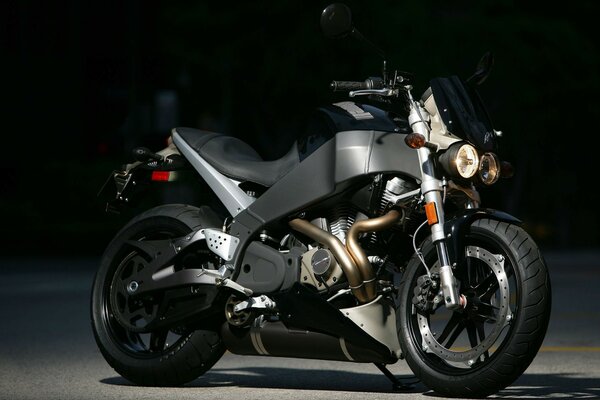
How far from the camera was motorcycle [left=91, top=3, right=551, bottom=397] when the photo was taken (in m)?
7.43

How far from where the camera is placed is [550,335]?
465 inches

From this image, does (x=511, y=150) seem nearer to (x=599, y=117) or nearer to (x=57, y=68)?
(x=599, y=117)

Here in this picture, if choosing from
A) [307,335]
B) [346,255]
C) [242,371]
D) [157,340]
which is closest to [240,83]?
[242,371]

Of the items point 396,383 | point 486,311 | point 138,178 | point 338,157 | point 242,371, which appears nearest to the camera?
point 486,311

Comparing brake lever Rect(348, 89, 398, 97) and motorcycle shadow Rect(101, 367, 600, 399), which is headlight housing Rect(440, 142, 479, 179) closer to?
brake lever Rect(348, 89, 398, 97)

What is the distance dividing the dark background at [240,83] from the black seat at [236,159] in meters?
16.9

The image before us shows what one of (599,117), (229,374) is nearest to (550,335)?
(229,374)

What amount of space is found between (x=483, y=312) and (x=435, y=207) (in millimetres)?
582

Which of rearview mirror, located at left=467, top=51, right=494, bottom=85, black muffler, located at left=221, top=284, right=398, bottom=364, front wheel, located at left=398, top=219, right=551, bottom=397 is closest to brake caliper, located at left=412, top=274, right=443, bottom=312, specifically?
front wheel, located at left=398, top=219, right=551, bottom=397

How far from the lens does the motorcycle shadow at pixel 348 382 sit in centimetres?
807

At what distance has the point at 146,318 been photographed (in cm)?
877

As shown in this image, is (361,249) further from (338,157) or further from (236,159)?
(236,159)

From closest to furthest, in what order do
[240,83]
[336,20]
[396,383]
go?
1. [336,20]
2. [396,383]
3. [240,83]

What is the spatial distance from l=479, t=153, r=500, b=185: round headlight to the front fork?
0.22 metres
